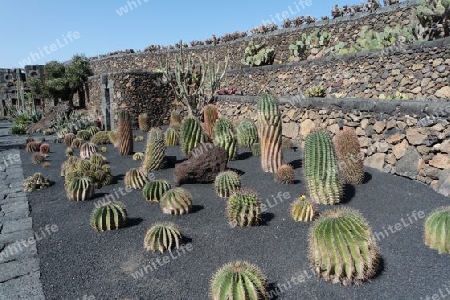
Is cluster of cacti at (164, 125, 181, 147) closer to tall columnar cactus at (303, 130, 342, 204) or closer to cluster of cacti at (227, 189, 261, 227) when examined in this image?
tall columnar cactus at (303, 130, 342, 204)

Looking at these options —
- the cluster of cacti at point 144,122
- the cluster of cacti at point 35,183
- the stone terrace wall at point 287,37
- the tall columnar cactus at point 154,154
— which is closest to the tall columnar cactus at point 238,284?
the tall columnar cactus at point 154,154

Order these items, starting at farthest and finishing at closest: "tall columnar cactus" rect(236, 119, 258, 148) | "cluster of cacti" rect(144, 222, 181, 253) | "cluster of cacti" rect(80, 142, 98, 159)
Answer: "tall columnar cactus" rect(236, 119, 258, 148), "cluster of cacti" rect(80, 142, 98, 159), "cluster of cacti" rect(144, 222, 181, 253)

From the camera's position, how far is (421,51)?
838 cm

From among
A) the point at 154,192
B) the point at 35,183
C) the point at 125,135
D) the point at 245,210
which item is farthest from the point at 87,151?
the point at 245,210

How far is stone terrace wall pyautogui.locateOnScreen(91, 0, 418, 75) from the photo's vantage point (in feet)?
41.5

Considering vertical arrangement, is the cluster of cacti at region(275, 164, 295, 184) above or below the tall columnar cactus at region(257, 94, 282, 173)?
below

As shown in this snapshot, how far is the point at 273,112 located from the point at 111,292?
14.9 ft

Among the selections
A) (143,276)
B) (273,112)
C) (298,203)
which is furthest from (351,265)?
(273,112)

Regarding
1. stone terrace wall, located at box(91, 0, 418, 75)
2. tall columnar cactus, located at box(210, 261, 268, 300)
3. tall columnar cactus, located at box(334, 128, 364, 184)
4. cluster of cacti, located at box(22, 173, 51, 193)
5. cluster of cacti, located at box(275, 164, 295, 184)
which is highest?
stone terrace wall, located at box(91, 0, 418, 75)

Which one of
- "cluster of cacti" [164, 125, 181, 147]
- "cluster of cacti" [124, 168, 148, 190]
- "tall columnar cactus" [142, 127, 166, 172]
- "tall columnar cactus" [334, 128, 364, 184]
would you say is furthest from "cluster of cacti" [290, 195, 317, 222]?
"cluster of cacti" [164, 125, 181, 147]

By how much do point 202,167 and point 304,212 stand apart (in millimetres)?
2625

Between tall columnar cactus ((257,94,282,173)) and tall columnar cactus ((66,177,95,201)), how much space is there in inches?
134

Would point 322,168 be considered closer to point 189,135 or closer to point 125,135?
point 189,135

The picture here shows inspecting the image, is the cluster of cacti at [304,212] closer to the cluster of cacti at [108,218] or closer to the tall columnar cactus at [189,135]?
the cluster of cacti at [108,218]
